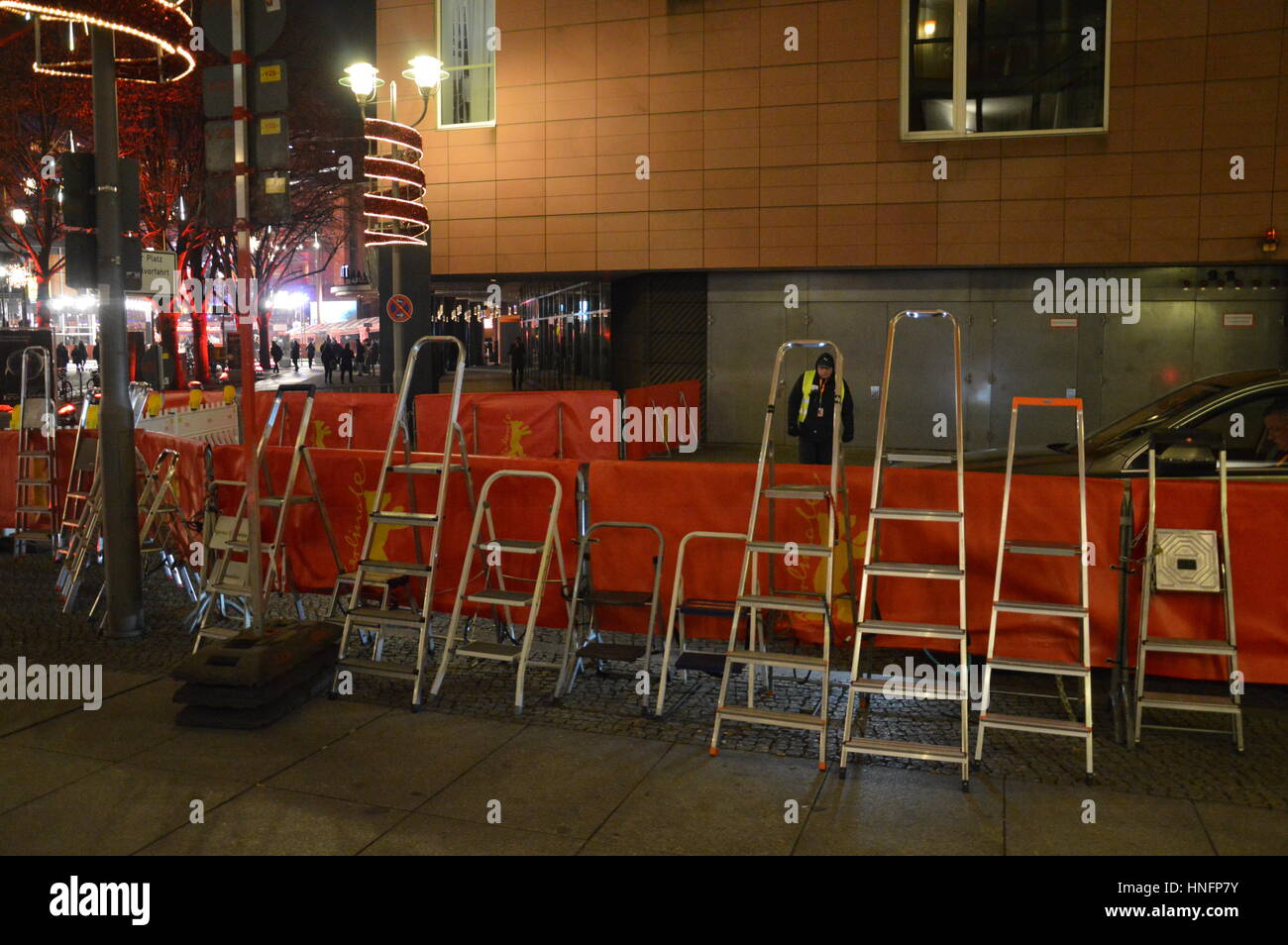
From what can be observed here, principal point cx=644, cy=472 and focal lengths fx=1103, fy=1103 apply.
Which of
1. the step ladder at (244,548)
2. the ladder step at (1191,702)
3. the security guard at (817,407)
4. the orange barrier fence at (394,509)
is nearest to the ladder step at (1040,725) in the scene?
the ladder step at (1191,702)

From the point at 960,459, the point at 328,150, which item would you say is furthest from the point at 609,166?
the point at 328,150

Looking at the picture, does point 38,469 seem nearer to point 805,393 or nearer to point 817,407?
point 805,393

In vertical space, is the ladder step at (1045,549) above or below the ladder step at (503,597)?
above

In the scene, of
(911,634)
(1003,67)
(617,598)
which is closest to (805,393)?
(617,598)

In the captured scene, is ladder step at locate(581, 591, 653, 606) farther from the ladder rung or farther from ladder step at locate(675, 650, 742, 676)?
the ladder rung

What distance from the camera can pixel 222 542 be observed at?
27.7 ft

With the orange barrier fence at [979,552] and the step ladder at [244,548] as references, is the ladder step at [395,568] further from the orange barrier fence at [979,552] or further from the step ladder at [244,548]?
the orange barrier fence at [979,552]

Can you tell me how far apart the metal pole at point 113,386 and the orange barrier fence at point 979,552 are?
362cm

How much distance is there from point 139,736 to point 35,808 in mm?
1033

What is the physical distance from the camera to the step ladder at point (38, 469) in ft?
37.3

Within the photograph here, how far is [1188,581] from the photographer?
264 inches

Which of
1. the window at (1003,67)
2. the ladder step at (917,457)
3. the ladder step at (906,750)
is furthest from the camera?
the window at (1003,67)

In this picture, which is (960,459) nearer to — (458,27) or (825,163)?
(825,163)

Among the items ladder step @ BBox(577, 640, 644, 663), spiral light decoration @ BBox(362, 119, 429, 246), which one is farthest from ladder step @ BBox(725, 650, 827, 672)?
spiral light decoration @ BBox(362, 119, 429, 246)
